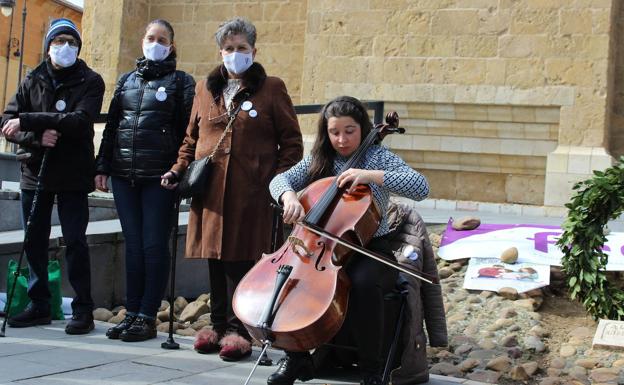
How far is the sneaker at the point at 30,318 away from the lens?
4.67 m

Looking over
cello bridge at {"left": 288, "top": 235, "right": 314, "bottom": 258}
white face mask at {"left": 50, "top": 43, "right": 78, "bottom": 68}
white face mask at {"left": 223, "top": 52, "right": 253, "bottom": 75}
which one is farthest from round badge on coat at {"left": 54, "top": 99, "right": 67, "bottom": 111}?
cello bridge at {"left": 288, "top": 235, "right": 314, "bottom": 258}

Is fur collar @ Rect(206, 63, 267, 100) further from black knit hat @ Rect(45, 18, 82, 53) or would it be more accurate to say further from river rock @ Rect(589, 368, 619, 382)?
river rock @ Rect(589, 368, 619, 382)

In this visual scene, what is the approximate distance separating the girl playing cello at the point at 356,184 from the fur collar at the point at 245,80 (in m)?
0.68

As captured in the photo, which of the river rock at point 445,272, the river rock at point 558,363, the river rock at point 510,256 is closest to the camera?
the river rock at point 558,363

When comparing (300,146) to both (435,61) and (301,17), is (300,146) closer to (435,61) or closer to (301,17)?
(435,61)

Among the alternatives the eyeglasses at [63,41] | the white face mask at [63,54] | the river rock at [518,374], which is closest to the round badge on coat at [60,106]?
the white face mask at [63,54]

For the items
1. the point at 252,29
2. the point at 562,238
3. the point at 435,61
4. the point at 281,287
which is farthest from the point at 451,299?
the point at 435,61

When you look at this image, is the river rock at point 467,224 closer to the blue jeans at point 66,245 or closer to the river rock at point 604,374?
the river rock at point 604,374

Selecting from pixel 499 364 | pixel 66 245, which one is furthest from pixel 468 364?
pixel 66 245

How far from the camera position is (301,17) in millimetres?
12062

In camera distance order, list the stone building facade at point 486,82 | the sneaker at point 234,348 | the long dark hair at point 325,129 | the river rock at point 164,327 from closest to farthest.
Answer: the long dark hair at point 325,129, the sneaker at point 234,348, the river rock at point 164,327, the stone building facade at point 486,82

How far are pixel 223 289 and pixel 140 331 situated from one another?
0.52 meters

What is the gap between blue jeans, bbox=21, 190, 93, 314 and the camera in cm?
470

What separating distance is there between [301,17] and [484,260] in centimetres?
701
